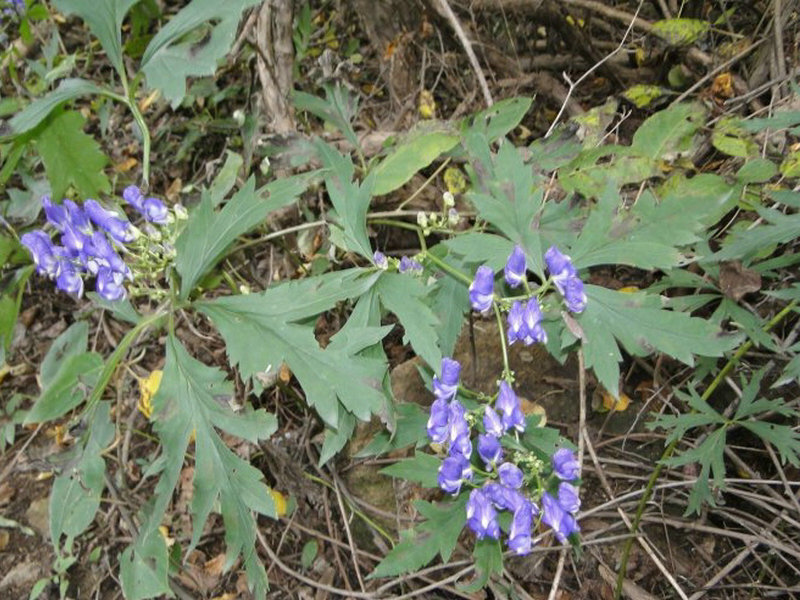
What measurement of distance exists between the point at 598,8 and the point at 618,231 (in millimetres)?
1591

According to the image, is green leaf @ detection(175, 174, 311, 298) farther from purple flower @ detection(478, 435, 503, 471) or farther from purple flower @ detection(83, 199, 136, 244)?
purple flower @ detection(478, 435, 503, 471)

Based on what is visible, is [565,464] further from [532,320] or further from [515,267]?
[515,267]

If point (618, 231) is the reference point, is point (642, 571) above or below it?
below

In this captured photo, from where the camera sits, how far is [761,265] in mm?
2039

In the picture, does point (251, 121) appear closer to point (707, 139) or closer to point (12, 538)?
point (707, 139)

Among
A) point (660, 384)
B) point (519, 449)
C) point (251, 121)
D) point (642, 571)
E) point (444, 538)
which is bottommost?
point (642, 571)

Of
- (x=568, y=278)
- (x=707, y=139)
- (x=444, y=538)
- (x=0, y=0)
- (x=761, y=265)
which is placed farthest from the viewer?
(x=0, y=0)

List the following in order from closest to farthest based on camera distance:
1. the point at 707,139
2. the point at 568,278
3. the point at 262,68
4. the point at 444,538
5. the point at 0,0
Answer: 1. the point at 568,278
2. the point at 444,538
3. the point at 707,139
4. the point at 262,68
5. the point at 0,0

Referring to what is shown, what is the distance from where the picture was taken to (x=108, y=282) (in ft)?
5.98

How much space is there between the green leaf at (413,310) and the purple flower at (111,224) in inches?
26.6

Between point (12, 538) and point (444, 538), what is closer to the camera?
point (444, 538)

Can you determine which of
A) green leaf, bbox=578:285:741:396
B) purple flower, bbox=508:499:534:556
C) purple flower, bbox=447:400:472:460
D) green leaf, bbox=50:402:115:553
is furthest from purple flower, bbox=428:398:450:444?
green leaf, bbox=50:402:115:553

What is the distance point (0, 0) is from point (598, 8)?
293 cm

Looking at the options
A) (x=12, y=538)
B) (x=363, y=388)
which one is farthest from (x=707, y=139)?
(x=12, y=538)
